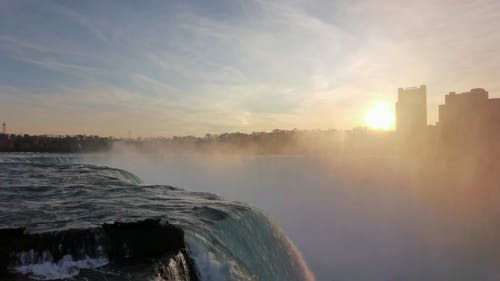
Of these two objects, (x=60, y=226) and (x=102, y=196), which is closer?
(x=60, y=226)

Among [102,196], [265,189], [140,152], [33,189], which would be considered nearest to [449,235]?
[265,189]

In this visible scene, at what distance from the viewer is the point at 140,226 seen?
871 centimetres

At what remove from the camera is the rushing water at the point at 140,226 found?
7.70m

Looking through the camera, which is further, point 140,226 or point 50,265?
point 140,226

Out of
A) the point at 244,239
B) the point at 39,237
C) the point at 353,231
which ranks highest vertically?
the point at 39,237

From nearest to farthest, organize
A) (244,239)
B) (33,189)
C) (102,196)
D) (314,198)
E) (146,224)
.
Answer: (146,224) → (244,239) → (102,196) → (33,189) → (314,198)

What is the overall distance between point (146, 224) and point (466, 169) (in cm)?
5266

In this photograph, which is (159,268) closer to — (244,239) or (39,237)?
(39,237)

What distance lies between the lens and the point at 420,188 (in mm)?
39844

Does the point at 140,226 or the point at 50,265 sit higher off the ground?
the point at 140,226

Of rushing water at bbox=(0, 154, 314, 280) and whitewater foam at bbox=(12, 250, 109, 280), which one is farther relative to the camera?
rushing water at bbox=(0, 154, 314, 280)

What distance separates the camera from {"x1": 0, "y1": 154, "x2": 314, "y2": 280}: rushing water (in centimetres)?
770

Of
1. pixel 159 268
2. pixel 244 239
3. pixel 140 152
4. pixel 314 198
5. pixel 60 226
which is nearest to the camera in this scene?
pixel 159 268

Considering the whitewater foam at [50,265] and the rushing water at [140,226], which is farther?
the rushing water at [140,226]
